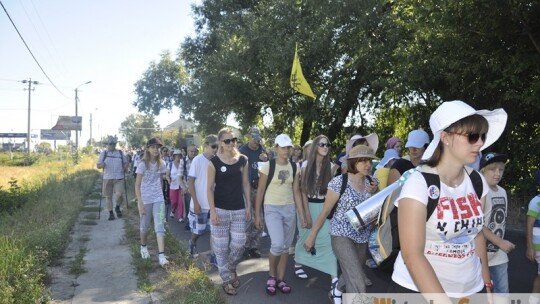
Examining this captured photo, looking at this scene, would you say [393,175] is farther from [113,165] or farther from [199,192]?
[113,165]

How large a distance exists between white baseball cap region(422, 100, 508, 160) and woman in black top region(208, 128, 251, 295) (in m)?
3.28

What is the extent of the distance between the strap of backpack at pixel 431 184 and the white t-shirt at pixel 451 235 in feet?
0.06

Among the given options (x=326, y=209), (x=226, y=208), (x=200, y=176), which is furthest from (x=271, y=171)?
(x=200, y=176)

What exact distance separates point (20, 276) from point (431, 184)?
186 inches

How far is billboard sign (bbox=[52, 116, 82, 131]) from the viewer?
49.7 m

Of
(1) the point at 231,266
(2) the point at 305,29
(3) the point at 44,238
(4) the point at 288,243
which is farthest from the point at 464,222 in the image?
(2) the point at 305,29

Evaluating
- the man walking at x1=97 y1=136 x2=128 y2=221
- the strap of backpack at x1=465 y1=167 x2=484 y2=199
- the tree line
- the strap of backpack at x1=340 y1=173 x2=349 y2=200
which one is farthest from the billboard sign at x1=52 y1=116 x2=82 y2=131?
the strap of backpack at x1=465 y1=167 x2=484 y2=199

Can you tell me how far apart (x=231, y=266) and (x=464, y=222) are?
11.9 feet

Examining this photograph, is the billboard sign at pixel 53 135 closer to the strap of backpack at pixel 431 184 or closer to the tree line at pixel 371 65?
the tree line at pixel 371 65

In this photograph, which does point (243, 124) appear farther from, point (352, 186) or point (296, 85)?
point (352, 186)

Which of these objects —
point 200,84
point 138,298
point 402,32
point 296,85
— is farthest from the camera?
point 200,84

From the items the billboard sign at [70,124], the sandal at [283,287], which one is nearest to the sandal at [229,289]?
the sandal at [283,287]

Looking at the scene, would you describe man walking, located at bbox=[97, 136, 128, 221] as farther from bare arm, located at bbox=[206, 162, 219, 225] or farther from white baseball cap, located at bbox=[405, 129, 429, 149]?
white baseball cap, located at bbox=[405, 129, 429, 149]

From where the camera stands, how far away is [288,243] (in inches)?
211
